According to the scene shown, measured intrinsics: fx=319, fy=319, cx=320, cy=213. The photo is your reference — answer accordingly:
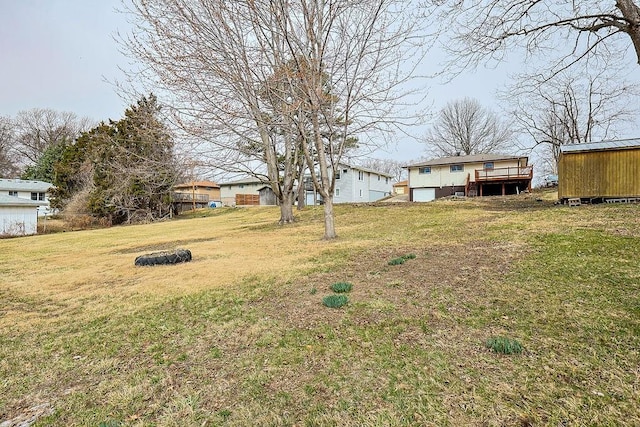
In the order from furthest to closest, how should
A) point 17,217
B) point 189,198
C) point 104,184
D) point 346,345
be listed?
point 189,198 → point 104,184 → point 17,217 → point 346,345

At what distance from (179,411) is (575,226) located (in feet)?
32.9

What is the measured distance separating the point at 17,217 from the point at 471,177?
36945mm

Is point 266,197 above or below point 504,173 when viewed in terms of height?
below

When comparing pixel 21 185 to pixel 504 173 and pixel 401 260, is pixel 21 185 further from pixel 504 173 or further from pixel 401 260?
pixel 504 173

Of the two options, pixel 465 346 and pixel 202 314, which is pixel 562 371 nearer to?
pixel 465 346

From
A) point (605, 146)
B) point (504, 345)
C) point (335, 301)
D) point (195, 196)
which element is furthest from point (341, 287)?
point (195, 196)

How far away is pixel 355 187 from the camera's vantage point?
3728 centimetres

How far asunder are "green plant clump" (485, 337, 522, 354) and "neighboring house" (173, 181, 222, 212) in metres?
30.3

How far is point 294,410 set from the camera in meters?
2.30

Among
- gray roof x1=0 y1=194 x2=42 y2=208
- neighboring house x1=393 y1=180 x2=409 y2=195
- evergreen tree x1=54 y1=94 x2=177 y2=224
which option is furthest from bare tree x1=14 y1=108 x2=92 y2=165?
neighboring house x1=393 y1=180 x2=409 y2=195

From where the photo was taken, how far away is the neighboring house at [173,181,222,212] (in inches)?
1426

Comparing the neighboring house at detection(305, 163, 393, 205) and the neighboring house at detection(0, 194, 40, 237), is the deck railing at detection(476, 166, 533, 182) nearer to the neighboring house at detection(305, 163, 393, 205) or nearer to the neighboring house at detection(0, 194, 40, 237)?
the neighboring house at detection(305, 163, 393, 205)

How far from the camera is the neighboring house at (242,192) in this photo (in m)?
44.1

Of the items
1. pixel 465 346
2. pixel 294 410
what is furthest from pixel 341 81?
pixel 294 410
